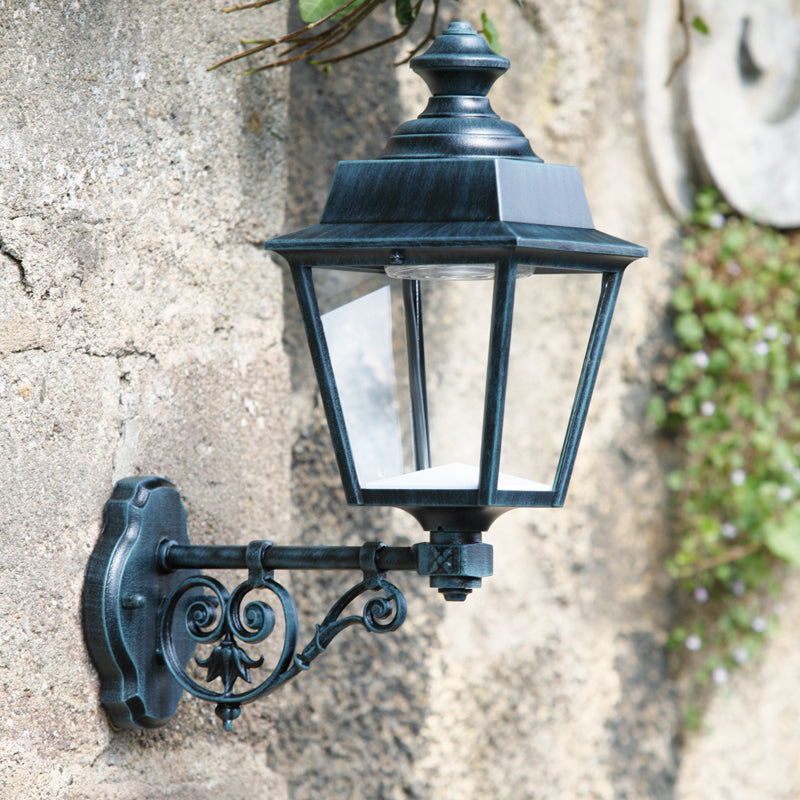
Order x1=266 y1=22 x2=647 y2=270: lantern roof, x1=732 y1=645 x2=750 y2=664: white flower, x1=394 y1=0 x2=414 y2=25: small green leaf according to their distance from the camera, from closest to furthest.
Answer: x1=266 y1=22 x2=647 y2=270: lantern roof, x1=394 y1=0 x2=414 y2=25: small green leaf, x1=732 y1=645 x2=750 y2=664: white flower

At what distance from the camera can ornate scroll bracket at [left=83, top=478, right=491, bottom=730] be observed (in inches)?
46.6

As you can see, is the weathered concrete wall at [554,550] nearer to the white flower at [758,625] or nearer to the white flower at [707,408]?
the white flower at [707,408]

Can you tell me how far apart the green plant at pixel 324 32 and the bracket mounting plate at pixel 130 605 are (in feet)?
1.99

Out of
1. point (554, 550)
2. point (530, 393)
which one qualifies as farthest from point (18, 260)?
point (554, 550)

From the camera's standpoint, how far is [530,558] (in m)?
1.93

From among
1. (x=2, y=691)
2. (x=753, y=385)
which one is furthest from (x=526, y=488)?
(x=753, y=385)

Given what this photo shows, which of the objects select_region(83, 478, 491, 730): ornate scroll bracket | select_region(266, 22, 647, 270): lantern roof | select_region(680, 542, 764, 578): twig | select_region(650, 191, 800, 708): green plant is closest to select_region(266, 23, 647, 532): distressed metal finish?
select_region(266, 22, 647, 270): lantern roof

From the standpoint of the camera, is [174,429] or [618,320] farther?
[618,320]

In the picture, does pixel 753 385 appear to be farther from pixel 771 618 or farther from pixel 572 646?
pixel 572 646

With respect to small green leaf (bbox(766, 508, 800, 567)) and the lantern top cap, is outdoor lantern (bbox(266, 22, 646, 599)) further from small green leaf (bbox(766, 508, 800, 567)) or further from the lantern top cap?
small green leaf (bbox(766, 508, 800, 567))

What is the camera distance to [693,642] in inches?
93.4

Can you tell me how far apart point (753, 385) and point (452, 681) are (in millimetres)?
1315

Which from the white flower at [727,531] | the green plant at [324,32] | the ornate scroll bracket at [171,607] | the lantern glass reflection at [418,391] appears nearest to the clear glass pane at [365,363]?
the lantern glass reflection at [418,391]

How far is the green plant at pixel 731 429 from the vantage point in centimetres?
241
